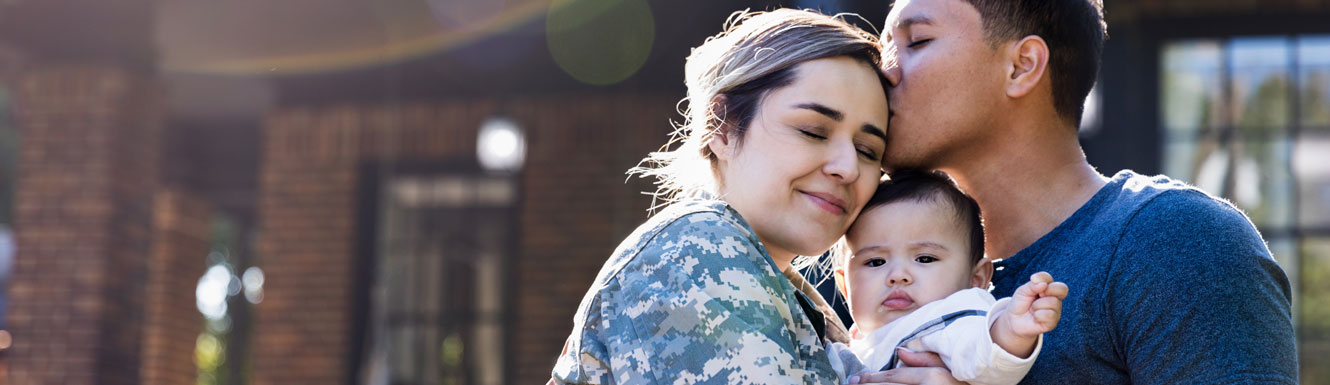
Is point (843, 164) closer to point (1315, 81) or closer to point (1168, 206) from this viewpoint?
point (1168, 206)

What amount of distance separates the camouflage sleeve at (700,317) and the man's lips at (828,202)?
0.30m

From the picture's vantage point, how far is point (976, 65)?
248cm

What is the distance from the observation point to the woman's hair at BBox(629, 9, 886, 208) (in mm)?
2086

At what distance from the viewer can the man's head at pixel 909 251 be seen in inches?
88.6

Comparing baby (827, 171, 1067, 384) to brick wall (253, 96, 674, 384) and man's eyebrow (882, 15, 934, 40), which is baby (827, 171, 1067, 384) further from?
brick wall (253, 96, 674, 384)

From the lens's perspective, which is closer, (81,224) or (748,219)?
(748,219)

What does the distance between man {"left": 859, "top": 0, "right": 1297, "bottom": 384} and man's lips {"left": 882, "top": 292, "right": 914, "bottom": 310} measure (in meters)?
0.20

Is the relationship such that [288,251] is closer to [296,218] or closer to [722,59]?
[296,218]

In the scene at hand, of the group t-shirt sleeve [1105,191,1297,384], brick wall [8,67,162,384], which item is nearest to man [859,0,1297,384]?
t-shirt sleeve [1105,191,1297,384]

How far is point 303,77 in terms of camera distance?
26.4 feet

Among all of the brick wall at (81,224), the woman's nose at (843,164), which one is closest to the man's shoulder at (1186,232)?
the woman's nose at (843,164)

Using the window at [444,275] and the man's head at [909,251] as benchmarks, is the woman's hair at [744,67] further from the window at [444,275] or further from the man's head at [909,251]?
the window at [444,275]

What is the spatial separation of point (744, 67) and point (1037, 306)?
0.63m

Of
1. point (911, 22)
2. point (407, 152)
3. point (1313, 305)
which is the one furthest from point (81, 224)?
point (1313, 305)
